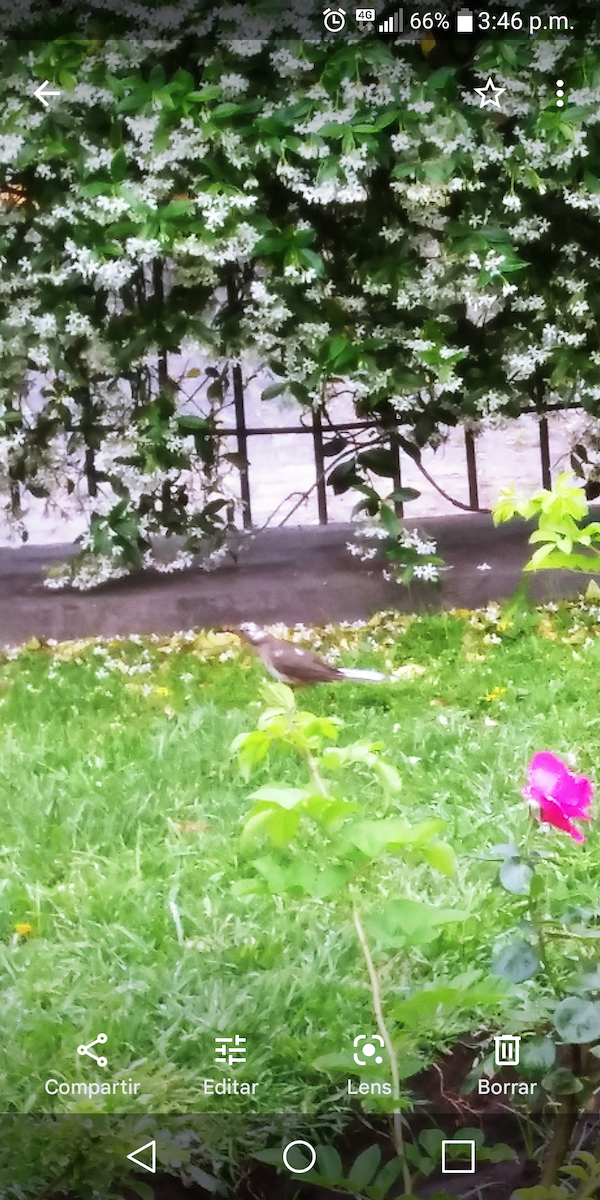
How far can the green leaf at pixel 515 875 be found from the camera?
0.75 metres

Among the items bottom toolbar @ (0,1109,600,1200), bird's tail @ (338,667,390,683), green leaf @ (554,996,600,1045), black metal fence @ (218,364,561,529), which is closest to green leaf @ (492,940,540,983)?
green leaf @ (554,996,600,1045)

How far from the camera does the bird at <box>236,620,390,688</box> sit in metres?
0.90

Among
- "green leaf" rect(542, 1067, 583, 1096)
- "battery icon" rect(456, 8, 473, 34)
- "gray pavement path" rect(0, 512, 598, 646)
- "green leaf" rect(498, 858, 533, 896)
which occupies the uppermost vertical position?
"battery icon" rect(456, 8, 473, 34)

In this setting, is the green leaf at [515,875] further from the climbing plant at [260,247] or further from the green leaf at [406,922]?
the climbing plant at [260,247]

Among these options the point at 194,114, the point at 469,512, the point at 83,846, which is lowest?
the point at 83,846

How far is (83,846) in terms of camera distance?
883 mm

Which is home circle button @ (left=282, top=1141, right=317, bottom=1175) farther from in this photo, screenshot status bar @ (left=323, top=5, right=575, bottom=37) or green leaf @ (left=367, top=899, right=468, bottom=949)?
screenshot status bar @ (left=323, top=5, right=575, bottom=37)

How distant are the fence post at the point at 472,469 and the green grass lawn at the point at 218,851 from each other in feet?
0.39

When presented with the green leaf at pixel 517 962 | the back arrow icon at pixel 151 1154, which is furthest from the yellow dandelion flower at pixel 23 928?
the green leaf at pixel 517 962

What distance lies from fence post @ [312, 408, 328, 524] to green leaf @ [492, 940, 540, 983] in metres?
0.45

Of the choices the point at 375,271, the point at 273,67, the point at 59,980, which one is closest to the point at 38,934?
the point at 59,980

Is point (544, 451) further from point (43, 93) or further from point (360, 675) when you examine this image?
point (43, 93)

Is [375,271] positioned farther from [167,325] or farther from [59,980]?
[59,980]

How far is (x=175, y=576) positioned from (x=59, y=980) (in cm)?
41
